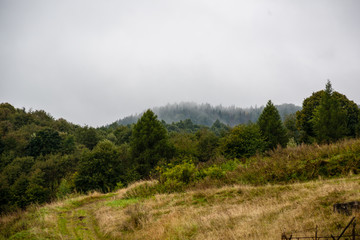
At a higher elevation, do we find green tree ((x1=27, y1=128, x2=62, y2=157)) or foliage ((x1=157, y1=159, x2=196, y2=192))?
green tree ((x1=27, y1=128, x2=62, y2=157))

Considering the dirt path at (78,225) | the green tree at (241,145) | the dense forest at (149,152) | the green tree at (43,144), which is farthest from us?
the green tree at (43,144)

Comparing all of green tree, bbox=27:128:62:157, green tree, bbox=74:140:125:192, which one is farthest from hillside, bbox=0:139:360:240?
green tree, bbox=27:128:62:157

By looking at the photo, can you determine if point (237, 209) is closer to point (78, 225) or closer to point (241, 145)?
point (78, 225)

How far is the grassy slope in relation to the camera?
17.8 feet

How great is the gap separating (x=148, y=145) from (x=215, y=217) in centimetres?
3219

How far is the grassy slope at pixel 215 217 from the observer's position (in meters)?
5.43

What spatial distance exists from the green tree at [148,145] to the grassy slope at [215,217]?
84.1 ft

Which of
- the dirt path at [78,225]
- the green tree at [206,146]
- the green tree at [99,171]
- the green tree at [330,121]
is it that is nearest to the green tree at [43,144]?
the green tree at [99,171]

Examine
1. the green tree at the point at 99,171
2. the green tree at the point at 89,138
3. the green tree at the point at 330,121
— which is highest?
the green tree at the point at 89,138

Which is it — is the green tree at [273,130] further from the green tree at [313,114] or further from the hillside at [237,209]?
the hillside at [237,209]

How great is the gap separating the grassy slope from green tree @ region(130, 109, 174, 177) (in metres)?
25.6

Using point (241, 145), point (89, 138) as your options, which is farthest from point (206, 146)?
point (89, 138)

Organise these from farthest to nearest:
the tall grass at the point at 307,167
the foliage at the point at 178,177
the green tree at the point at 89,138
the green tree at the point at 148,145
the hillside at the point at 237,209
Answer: the green tree at the point at 89,138 → the green tree at the point at 148,145 → the foliage at the point at 178,177 → the tall grass at the point at 307,167 → the hillside at the point at 237,209

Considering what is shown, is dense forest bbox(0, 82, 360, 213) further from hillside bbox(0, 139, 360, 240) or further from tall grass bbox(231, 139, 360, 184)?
hillside bbox(0, 139, 360, 240)
